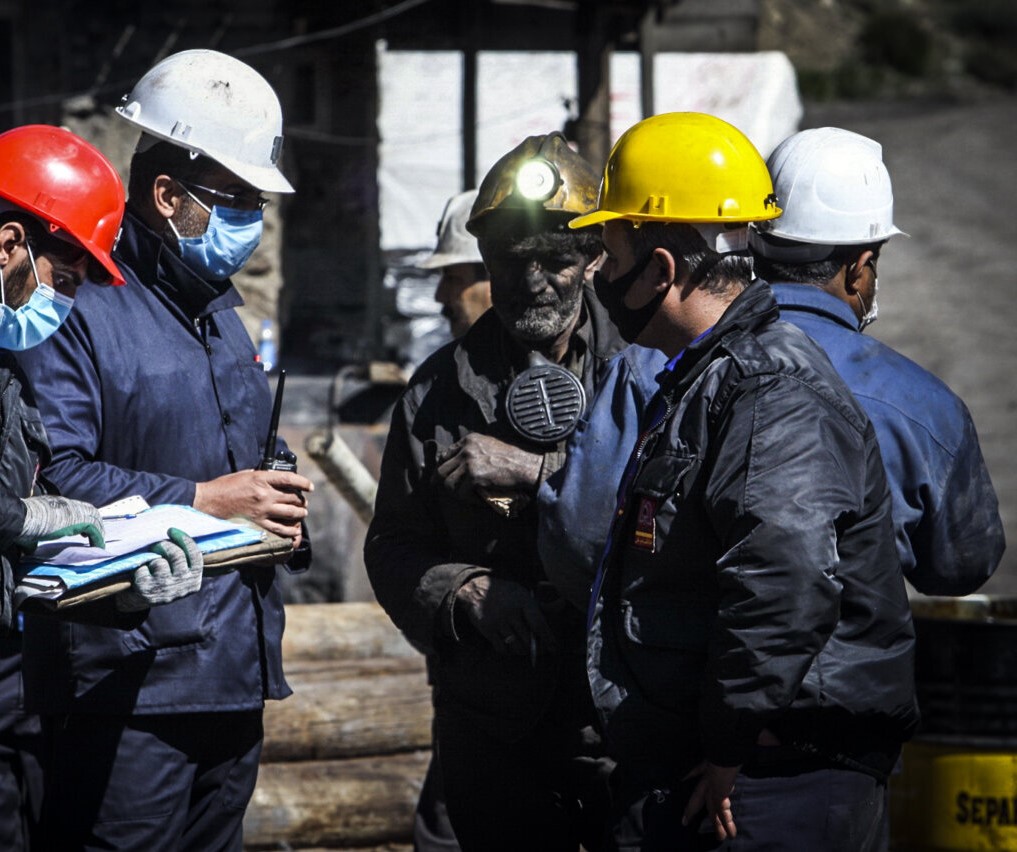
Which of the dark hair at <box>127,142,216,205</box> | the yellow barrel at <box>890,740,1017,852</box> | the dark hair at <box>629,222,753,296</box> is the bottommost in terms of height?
the yellow barrel at <box>890,740,1017,852</box>

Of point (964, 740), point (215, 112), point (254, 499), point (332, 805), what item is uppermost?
point (215, 112)

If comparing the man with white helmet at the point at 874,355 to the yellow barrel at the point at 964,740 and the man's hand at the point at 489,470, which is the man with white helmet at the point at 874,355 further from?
the yellow barrel at the point at 964,740

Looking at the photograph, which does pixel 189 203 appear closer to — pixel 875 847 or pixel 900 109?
pixel 875 847

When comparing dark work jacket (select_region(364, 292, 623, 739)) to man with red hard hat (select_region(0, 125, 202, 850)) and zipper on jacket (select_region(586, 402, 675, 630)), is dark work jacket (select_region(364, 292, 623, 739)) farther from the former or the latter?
man with red hard hat (select_region(0, 125, 202, 850))

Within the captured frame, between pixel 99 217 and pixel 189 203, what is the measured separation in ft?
1.36

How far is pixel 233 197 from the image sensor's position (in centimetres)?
350

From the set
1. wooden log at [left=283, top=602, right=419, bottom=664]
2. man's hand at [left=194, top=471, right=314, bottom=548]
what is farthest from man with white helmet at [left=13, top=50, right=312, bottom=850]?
wooden log at [left=283, top=602, right=419, bottom=664]

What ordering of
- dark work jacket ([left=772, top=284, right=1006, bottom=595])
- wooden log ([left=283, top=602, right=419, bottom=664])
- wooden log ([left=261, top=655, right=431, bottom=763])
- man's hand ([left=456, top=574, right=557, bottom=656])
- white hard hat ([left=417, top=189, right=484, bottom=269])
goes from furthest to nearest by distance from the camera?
wooden log ([left=283, top=602, right=419, bottom=664]) < wooden log ([left=261, top=655, right=431, bottom=763]) < white hard hat ([left=417, top=189, right=484, bottom=269]) < man's hand ([left=456, top=574, right=557, bottom=656]) < dark work jacket ([left=772, top=284, right=1006, bottom=595])

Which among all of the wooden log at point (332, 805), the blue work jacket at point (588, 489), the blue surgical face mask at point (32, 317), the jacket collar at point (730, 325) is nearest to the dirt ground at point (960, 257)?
the wooden log at point (332, 805)

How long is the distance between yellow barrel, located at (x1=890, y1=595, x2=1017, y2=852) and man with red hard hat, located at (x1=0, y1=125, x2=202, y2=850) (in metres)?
2.35

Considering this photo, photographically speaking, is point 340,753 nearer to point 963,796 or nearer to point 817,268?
point 963,796

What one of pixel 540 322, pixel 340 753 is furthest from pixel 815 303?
pixel 340 753

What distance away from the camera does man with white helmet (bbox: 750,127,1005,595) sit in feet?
10.1

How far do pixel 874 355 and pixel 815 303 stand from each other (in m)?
0.18
